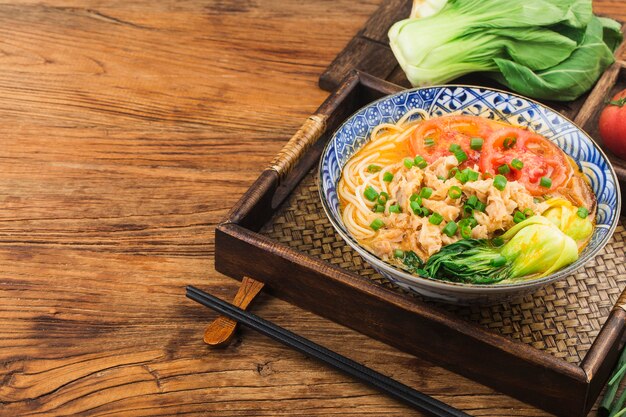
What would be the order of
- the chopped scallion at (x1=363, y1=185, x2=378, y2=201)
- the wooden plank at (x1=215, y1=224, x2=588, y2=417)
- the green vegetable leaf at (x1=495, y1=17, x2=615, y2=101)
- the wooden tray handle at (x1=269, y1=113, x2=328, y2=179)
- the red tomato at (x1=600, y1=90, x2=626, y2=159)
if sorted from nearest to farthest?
the wooden plank at (x1=215, y1=224, x2=588, y2=417) → the chopped scallion at (x1=363, y1=185, x2=378, y2=201) → the wooden tray handle at (x1=269, y1=113, x2=328, y2=179) → the red tomato at (x1=600, y1=90, x2=626, y2=159) → the green vegetable leaf at (x1=495, y1=17, x2=615, y2=101)

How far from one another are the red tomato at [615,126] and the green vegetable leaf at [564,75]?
0.21 meters

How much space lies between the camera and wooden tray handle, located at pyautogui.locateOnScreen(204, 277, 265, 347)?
8.58 feet

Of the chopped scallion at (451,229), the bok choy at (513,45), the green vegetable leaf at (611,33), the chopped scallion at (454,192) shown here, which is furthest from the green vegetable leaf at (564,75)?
the chopped scallion at (451,229)

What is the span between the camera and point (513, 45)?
11.0ft

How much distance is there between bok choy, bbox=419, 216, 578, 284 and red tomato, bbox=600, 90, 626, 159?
0.79m

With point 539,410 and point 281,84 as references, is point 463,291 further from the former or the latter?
point 281,84

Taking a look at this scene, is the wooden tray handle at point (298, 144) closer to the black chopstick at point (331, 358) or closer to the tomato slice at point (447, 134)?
the tomato slice at point (447, 134)

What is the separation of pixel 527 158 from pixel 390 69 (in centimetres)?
96

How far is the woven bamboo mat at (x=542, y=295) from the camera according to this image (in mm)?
2584

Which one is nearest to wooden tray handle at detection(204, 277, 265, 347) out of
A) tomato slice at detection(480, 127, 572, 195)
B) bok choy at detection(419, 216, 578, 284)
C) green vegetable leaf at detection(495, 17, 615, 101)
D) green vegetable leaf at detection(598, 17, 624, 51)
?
bok choy at detection(419, 216, 578, 284)

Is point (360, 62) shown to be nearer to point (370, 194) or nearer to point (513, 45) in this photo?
point (513, 45)

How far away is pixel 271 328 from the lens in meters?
2.58

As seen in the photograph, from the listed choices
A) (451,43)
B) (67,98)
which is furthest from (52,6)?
(451,43)

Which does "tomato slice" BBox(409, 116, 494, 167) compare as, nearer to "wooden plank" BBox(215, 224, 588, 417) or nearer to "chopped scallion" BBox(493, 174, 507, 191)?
"chopped scallion" BBox(493, 174, 507, 191)
